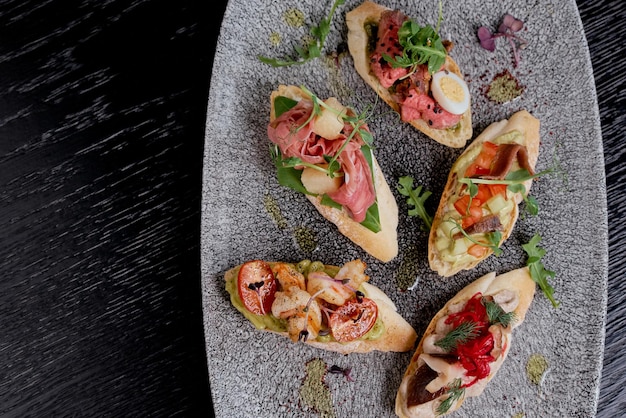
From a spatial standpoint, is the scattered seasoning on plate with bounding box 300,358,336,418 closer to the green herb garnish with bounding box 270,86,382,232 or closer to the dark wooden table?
the dark wooden table

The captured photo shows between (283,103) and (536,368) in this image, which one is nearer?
(283,103)

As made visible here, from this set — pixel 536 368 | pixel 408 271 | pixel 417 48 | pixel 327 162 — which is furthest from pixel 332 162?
pixel 536 368

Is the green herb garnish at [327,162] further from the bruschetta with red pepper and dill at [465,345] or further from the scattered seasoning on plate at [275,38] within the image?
the bruschetta with red pepper and dill at [465,345]

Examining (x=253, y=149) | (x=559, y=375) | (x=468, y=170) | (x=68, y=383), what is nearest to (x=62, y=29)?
(x=253, y=149)

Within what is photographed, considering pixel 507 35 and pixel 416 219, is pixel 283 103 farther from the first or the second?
pixel 507 35

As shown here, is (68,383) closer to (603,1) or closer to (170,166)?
(170,166)

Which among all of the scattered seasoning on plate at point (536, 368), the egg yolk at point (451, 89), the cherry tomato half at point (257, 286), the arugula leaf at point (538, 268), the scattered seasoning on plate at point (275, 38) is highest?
the scattered seasoning on plate at point (275, 38)

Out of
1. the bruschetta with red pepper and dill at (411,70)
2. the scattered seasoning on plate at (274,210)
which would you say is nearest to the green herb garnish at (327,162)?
the scattered seasoning on plate at (274,210)
